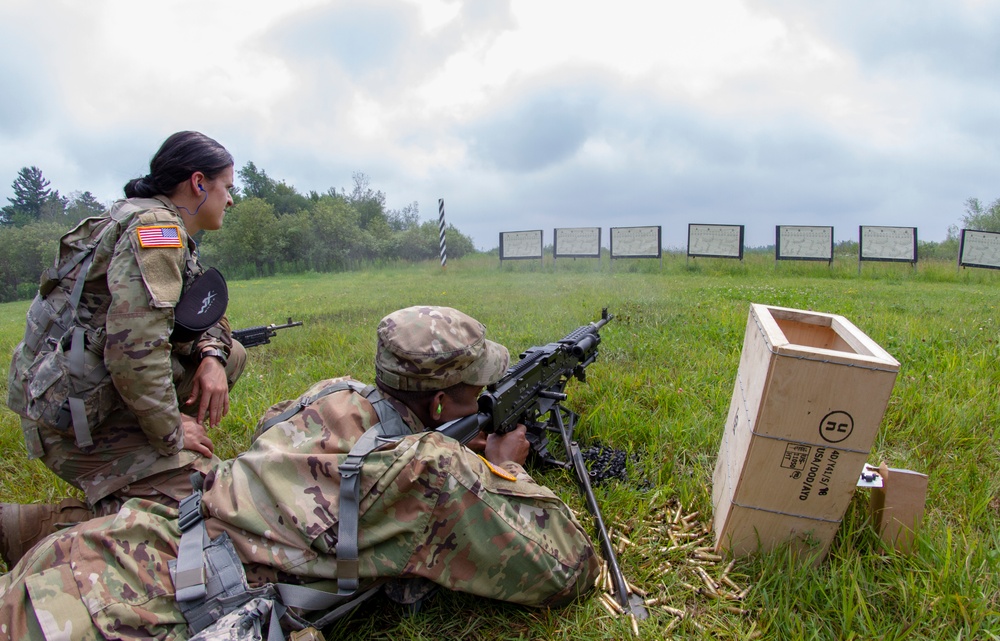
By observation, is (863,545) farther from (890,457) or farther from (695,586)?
(890,457)

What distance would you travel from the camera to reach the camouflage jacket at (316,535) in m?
1.67

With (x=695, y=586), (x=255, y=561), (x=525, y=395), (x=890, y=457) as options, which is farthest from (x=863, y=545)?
(x=255, y=561)

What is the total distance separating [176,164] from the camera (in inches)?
107

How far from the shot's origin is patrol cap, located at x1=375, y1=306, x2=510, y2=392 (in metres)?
2.25

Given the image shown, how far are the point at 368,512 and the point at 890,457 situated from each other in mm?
3103

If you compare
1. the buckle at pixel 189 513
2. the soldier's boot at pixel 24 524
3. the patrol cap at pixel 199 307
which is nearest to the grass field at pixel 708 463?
the buckle at pixel 189 513

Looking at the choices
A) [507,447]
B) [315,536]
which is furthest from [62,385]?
[507,447]

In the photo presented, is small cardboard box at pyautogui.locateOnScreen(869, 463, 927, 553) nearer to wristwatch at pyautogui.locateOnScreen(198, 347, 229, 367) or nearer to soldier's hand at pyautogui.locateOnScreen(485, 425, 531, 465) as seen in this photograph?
soldier's hand at pyautogui.locateOnScreen(485, 425, 531, 465)

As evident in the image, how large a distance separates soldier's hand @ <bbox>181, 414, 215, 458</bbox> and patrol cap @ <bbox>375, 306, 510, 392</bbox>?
4.30ft

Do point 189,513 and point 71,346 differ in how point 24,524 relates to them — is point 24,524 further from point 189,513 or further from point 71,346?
point 189,513

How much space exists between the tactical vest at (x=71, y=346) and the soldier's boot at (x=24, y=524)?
288 millimetres

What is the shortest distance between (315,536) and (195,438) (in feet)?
5.14

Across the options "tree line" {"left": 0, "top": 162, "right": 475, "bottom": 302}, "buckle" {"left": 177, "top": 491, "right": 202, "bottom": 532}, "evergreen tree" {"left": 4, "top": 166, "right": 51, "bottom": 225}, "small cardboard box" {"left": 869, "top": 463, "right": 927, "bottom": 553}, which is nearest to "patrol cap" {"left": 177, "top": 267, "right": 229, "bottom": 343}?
"buckle" {"left": 177, "top": 491, "right": 202, "bottom": 532}

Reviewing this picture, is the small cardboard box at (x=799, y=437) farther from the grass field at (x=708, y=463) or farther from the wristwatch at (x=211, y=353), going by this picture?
the wristwatch at (x=211, y=353)
